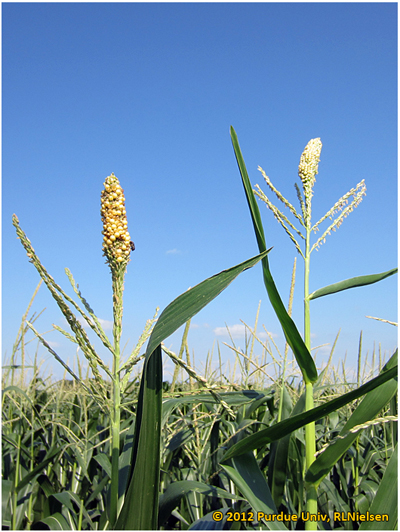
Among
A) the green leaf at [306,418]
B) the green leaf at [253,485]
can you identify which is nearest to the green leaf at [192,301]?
the green leaf at [306,418]

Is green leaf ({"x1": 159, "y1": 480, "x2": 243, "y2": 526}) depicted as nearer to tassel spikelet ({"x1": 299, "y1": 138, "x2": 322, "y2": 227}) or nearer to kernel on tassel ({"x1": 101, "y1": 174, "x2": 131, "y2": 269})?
kernel on tassel ({"x1": 101, "y1": 174, "x2": 131, "y2": 269})

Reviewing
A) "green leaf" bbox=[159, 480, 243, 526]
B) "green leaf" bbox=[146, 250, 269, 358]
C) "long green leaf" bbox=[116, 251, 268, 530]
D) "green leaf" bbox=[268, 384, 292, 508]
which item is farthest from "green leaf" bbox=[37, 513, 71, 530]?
"green leaf" bbox=[146, 250, 269, 358]

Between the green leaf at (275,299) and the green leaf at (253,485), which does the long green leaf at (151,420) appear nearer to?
the green leaf at (275,299)

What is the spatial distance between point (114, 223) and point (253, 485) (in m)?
0.96

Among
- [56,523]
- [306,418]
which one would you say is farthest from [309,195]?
[56,523]

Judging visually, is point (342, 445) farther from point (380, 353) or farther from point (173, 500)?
point (380, 353)

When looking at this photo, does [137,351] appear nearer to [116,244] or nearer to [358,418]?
[116,244]

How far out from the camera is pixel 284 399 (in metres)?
1.91

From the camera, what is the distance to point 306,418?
0.88 meters

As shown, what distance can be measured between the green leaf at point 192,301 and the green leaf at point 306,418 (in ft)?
1.15

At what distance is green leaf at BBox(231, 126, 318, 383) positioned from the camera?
939mm

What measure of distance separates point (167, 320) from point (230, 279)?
0.48 ft

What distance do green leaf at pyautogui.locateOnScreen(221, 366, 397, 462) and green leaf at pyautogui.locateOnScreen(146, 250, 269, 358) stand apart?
35cm

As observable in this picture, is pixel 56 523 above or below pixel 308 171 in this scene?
below
